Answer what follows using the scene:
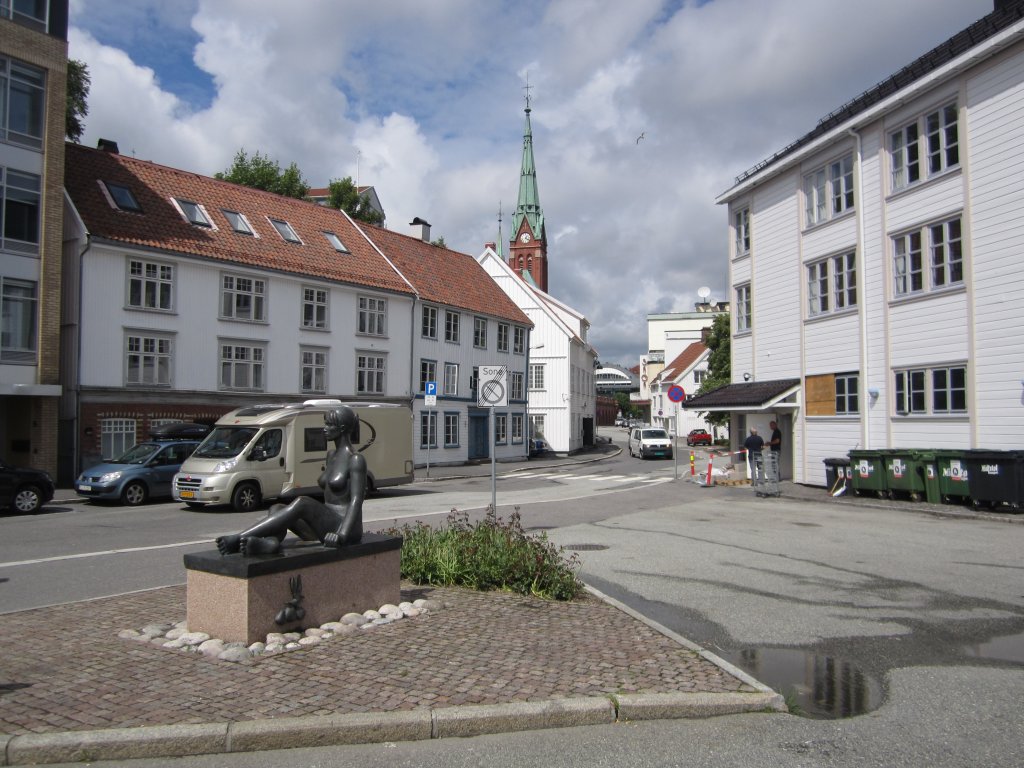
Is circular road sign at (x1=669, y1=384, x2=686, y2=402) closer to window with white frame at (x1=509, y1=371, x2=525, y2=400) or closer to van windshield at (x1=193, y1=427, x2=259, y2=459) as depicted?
van windshield at (x1=193, y1=427, x2=259, y2=459)

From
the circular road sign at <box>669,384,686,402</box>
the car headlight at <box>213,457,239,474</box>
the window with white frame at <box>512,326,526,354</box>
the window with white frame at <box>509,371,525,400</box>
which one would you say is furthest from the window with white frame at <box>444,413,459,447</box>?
the car headlight at <box>213,457,239,474</box>

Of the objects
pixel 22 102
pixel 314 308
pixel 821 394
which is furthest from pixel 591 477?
pixel 22 102

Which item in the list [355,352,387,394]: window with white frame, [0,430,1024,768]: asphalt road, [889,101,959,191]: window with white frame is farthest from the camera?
[355,352,387,394]: window with white frame

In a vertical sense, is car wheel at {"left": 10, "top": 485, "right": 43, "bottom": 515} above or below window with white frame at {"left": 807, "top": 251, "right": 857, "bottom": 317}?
below

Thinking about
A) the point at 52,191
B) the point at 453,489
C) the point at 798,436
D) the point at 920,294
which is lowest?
the point at 453,489

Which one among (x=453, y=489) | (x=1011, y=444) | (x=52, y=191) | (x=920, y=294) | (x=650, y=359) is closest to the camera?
(x=1011, y=444)

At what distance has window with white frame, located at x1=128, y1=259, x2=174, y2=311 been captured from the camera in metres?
26.0

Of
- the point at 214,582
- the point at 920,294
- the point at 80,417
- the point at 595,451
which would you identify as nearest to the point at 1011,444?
the point at 920,294

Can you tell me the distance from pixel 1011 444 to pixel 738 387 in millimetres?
10517

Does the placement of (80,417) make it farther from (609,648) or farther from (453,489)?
(609,648)

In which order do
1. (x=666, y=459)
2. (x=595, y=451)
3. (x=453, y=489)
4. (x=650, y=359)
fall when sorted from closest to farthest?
(x=453, y=489) → (x=666, y=459) → (x=595, y=451) → (x=650, y=359)

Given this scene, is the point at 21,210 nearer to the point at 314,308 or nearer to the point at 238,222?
the point at 238,222

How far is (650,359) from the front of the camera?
10981cm

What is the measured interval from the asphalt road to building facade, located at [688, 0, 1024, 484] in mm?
3671
